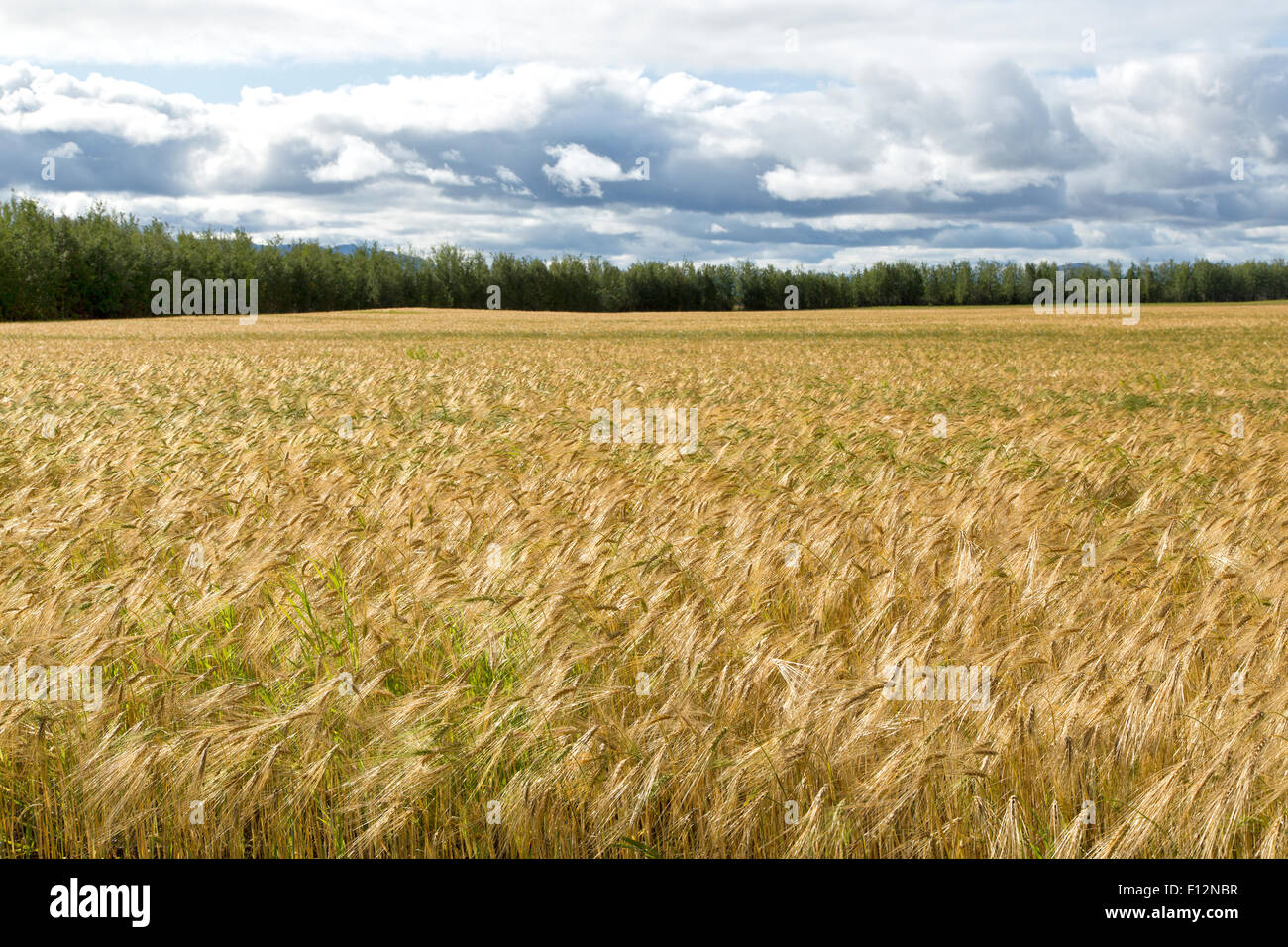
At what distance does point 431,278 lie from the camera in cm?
11875

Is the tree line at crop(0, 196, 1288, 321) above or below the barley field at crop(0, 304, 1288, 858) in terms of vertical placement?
above

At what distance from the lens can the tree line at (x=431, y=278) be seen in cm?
9044

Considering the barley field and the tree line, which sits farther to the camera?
the tree line

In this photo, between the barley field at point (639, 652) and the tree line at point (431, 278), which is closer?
the barley field at point (639, 652)

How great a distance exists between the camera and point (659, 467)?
7.55 m

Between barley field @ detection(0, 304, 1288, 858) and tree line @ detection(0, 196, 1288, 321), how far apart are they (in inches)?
3580

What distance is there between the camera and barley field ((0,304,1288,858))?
291 centimetres

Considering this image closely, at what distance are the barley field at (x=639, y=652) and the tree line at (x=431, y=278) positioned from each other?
298 feet

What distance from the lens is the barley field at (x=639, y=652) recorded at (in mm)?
2910

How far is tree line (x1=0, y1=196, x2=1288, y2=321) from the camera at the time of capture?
9044 centimetres

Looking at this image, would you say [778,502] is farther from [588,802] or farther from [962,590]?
[588,802]

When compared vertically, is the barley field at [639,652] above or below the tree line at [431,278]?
below
